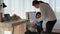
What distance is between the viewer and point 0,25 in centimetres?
298

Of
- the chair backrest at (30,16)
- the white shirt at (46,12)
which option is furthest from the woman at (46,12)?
the chair backrest at (30,16)

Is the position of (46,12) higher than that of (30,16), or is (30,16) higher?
(46,12)

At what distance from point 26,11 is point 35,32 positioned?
1686 millimetres

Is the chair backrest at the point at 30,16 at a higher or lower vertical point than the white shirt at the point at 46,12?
lower

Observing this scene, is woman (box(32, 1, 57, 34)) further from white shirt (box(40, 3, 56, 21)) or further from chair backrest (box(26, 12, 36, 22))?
chair backrest (box(26, 12, 36, 22))

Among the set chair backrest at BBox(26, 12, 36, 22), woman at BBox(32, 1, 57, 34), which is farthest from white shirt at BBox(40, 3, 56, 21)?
chair backrest at BBox(26, 12, 36, 22)

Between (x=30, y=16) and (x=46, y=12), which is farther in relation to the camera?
(x=30, y=16)

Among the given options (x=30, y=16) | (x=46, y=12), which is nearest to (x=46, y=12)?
(x=46, y=12)

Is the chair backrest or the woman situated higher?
the woman

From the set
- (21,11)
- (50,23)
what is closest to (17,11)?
(21,11)

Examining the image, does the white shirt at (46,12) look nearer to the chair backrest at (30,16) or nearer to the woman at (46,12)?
the woman at (46,12)

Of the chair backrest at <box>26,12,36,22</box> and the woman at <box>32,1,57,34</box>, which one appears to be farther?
the chair backrest at <box>26,12,36,22</box>

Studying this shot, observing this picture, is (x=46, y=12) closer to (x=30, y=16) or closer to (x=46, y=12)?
(x=46, y=12)

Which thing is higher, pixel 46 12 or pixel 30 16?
pixel 46 12
